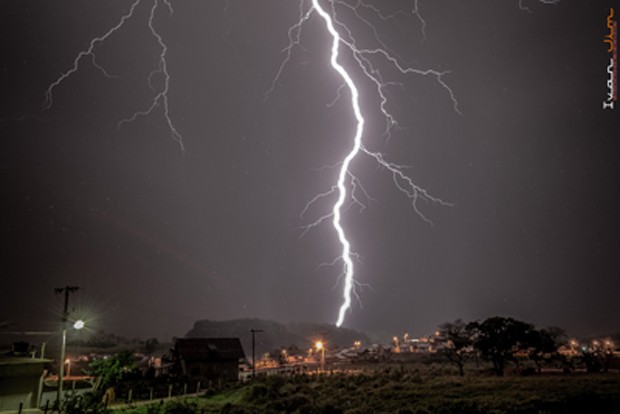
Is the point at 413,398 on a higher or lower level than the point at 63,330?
lower

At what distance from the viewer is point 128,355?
21.7 meters

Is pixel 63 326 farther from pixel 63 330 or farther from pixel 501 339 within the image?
pixel 501 339

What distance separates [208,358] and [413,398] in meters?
29.4

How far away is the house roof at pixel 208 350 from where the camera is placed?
141 ft

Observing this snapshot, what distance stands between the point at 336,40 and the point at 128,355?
30.4 m

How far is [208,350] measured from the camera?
146 ft

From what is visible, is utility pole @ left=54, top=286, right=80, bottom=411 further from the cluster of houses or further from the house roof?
the house roof

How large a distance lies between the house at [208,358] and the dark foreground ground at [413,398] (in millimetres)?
13982

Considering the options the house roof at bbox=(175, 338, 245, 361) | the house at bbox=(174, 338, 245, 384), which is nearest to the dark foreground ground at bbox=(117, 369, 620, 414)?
the house at bbox=(174, 338, 245, 384)

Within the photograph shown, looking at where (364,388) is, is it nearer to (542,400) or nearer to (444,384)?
(444,384)

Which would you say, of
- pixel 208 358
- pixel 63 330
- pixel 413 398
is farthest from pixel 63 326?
pixel 208 358

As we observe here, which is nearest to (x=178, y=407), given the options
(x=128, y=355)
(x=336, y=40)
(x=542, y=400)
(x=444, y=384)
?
(x=128, y=355)

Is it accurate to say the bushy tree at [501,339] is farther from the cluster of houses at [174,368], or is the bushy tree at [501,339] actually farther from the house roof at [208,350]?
the house roof at [208,350]

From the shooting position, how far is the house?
41938 millimetres
